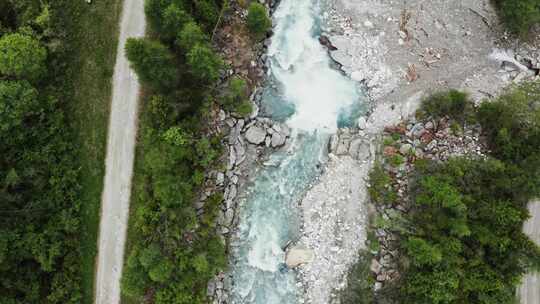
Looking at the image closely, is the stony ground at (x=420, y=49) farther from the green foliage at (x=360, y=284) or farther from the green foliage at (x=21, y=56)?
the green foliage at (x=21, y=56)

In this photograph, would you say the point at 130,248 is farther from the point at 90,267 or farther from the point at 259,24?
the point at 259,24

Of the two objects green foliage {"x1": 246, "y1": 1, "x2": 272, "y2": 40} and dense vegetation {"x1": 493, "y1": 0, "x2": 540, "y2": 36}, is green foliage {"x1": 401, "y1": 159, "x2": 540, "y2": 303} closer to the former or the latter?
dense vegetation {"x1": 493, "y1": 0, "x2": 540, "y2": 36}

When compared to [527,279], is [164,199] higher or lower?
higher

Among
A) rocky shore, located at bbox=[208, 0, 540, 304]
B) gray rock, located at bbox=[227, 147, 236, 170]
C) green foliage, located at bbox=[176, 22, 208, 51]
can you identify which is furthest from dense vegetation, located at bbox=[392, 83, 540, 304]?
green foliage, located at bbox=[176, 22, 208, 51]

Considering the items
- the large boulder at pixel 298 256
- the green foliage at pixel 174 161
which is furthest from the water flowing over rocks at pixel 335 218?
the green foliage at pixel 174 161

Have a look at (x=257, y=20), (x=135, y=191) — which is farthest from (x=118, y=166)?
(x=257, y=20)

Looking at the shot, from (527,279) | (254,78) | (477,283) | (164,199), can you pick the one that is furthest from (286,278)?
(527,279)
